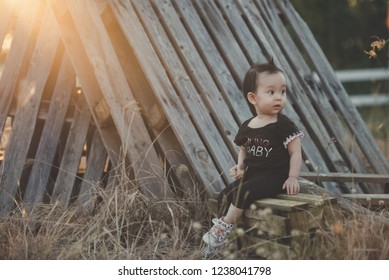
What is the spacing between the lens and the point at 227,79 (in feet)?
13.3

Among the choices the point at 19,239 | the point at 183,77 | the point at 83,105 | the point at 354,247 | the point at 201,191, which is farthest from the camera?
the point at 83,105

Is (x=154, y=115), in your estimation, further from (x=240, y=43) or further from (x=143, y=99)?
(x=240, y=43)

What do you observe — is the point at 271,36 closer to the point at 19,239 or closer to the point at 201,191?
the point at 201,191

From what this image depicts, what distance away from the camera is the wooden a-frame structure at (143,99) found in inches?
144

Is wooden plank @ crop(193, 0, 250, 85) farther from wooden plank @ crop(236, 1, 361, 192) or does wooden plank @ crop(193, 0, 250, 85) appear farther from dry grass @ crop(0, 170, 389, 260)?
dry grass @ crop(0, 170, 389, 260)

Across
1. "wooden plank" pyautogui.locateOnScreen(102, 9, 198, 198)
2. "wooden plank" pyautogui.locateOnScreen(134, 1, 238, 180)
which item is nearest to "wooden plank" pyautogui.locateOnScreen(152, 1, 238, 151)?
"wooden plank" pyautogui.locateOnScreen(134, 1, 238, 180)

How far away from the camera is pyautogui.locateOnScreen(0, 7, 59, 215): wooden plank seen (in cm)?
404

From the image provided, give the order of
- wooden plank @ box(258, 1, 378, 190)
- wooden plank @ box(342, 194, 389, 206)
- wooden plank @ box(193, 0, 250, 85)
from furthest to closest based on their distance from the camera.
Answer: wooden plank @ box(258, 1, 378, 190) → wooden plank @ box(193, 0, 250, 85) → wooden plank @ box(342, 194, 389, 206)

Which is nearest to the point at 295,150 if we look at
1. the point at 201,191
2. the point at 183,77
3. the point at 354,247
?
the point at 354,247

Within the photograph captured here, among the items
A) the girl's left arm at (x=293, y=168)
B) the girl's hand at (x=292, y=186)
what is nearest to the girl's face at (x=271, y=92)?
the girl's left arm at (x=293, y=168)

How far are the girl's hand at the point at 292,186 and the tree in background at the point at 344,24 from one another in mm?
13221

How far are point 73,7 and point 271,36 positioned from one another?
5.41ft

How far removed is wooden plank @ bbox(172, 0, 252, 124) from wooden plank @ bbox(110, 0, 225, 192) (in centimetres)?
43
